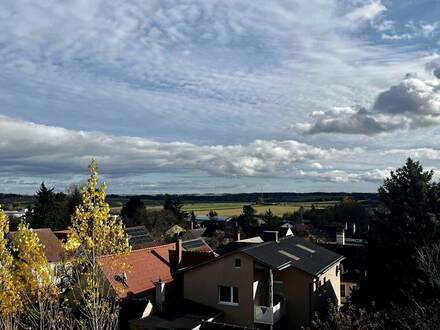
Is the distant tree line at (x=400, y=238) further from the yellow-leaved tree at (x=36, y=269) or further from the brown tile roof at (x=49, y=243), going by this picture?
the brown tile roof at (x=49, y=243)

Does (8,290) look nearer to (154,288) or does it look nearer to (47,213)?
(154,288)

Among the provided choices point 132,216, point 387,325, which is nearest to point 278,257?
point 387,325

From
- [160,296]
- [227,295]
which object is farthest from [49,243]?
[227,295]

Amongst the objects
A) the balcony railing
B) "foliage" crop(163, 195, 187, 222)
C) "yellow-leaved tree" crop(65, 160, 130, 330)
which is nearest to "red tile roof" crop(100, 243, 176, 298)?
the balcony railing

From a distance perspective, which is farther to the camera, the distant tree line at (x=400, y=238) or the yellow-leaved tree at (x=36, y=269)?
the distant tree line at (x=400, y=238)

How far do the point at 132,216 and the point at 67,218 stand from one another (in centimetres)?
2321

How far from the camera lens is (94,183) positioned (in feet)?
30.0

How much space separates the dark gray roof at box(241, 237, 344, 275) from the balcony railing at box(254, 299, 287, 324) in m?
2.33

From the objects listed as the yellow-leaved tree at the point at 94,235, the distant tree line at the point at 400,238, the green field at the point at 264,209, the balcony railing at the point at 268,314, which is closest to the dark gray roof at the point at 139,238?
the balcony railing at the point at 268,314

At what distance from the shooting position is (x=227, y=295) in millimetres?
24312

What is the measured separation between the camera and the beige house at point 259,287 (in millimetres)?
23484

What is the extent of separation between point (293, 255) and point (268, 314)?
479 cm

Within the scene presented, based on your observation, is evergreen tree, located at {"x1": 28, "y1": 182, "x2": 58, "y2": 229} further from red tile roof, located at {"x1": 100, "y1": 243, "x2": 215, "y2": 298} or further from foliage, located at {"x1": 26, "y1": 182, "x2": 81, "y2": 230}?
red tile roof, located at {"x1": 100, "y1": 243, "x2": 215, "y2": 298}

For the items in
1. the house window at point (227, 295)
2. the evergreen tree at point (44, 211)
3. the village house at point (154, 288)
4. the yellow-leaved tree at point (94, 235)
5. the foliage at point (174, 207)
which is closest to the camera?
the yellow-leaved tree at point (94, 235)
